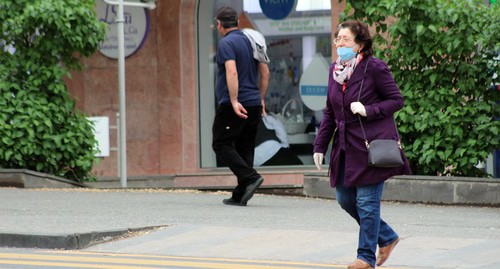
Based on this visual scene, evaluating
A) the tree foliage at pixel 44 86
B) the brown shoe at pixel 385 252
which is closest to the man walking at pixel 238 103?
the tree foliage at pixel 44 86

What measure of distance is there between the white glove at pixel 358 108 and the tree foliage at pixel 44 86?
777 cm

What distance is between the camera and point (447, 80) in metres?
14.0

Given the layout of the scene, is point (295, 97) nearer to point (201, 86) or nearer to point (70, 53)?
point (201, 86)

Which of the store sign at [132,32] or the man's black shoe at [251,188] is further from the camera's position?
the store sign at [132,32]

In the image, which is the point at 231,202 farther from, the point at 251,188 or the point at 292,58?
the point at 292,58

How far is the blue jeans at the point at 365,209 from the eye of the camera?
8.30 meters

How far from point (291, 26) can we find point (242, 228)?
35.0 ft

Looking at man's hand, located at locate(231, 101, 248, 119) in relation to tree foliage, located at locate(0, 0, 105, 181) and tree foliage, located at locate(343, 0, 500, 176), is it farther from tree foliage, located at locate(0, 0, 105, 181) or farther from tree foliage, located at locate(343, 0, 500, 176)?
tree foliage, located at locate(0, 0, 105, 181)

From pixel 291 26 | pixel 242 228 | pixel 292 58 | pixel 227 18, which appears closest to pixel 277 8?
pixel 291 26

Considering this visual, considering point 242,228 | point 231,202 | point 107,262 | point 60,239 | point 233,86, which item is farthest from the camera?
point 231,202

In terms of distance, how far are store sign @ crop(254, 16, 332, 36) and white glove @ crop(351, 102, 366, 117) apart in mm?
12677

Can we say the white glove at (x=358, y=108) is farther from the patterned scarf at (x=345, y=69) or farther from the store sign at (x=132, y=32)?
the store sign at (x=132, y=32)

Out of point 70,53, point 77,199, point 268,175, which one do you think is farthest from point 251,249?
point 268,175

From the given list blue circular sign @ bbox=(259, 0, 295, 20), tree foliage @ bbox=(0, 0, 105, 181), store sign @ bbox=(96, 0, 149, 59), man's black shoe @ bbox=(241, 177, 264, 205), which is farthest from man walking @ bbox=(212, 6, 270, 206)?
A: store sign @ bbox=(96, 0, 149, 59)
